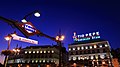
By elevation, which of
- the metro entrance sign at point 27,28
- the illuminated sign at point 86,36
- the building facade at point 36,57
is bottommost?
the building facade at point 36,57

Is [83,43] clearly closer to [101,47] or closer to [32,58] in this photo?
[101,47]

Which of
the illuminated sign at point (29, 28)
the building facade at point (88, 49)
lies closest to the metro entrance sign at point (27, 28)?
the illuminated sign at point (29, 28)

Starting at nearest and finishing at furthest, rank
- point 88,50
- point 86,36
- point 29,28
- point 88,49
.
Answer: point 29,28, point 88,50, point 88,49, point 86,36

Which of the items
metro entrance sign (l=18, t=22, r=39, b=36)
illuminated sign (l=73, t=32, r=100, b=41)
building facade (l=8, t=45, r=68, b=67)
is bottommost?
building facade (l=8, t=45, r=68, b=67)

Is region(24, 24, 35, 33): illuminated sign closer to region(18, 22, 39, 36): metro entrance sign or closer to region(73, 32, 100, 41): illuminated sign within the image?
region(18, 22, 39, 36): metro entrance sign

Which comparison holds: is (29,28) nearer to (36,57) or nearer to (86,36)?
(86,36)

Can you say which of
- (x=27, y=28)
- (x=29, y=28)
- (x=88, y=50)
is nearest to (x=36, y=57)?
(x=88, y=50)

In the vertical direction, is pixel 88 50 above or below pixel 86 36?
below

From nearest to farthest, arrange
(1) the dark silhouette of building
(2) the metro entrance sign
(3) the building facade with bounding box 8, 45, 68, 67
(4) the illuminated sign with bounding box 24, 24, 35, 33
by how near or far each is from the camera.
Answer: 1. (2) the metro entrance sign
2. (4) the illuminated sign with bounding box 24, 24, 35, 33
3. (1) the dark silhouette of building
4. (3) the building facade with bounding box 8, 45, 68, 67

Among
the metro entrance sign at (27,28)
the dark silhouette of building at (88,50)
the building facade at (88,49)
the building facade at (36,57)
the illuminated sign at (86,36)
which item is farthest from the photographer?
the building facade at (36,57)

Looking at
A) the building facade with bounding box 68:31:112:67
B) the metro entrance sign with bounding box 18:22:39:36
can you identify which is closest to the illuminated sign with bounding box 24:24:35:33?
the metro entrance sign with bounding box 18:22:39:36

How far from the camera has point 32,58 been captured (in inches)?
2377

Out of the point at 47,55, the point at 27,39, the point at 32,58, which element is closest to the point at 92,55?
the point at 47,55

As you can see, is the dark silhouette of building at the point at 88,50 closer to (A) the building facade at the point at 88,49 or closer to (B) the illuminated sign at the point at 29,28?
(A) the building facade at the point at 88,49
